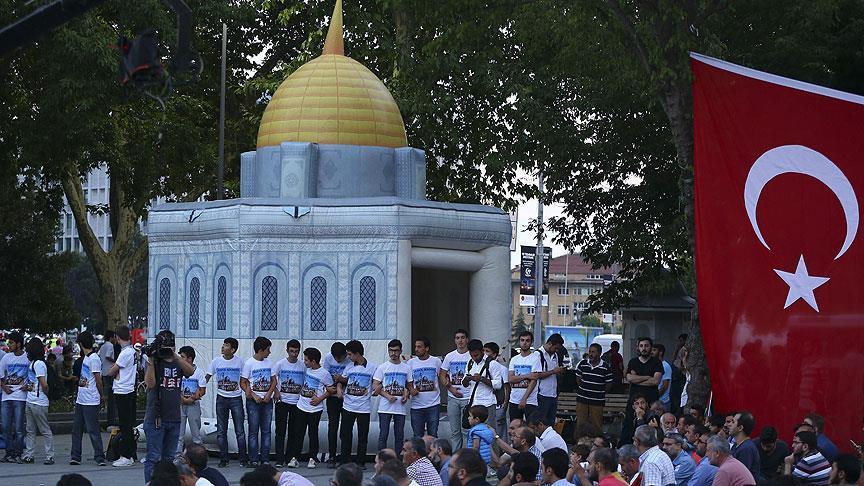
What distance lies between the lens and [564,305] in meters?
144

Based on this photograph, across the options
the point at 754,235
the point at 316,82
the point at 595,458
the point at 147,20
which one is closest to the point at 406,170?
the point at 316,82

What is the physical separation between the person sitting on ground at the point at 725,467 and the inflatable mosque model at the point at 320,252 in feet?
27.8

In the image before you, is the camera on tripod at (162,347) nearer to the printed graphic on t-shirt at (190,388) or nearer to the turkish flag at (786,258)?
the printed graphic on t-shirt at (190,388)

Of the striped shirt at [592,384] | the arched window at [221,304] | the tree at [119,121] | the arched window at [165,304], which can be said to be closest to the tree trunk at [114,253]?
the tree at [119,121]

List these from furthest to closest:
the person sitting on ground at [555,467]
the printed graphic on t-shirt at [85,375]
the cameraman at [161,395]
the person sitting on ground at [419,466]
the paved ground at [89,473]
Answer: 1. the printed graphic on t-shirt at [85,375]
2. the paved ground at [89,473]
3. the cameraman at [161,395]
4. the person sitting on ground at [419,466]
5. the person sitting on ground at [555,467]

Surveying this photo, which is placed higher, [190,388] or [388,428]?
[190,388]

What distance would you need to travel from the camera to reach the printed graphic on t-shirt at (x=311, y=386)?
1877 cm

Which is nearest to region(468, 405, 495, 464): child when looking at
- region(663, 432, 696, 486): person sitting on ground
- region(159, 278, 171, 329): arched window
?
region(663, 432, 696, 486): person sitting on ground

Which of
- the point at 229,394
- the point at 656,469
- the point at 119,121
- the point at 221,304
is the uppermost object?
the point at 119,121

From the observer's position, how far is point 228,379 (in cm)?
1881

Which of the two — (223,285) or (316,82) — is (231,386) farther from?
(316,82)

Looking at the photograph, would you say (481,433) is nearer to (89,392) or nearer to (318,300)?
(89,392)

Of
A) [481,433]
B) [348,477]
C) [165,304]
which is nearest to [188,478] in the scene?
[348,477]

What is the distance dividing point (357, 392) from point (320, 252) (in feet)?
8.74
